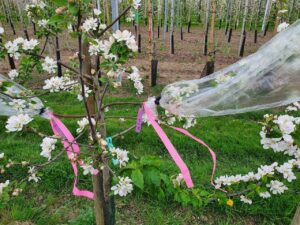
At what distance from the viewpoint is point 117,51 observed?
55.1 inches

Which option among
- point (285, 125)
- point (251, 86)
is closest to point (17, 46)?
point (285, 125)

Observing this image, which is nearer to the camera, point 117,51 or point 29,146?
point 117,51

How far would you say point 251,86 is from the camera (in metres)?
2.05

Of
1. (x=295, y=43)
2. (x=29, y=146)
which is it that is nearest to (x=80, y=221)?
(x=29, y=146)

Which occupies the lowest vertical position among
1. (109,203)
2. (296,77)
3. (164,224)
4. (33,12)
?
(164,224)

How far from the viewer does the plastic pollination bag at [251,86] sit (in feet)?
6.19

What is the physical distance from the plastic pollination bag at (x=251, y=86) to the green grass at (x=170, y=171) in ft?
5.34

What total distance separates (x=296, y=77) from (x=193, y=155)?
2568mm

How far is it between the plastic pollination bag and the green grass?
64.1 inches

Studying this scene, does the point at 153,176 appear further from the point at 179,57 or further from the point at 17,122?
the point at 179,57

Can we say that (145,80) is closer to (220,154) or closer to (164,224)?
(220,154)

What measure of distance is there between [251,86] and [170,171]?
2.01 metres

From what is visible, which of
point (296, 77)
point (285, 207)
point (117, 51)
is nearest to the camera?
point (117, 51)

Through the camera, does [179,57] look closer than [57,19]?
No
